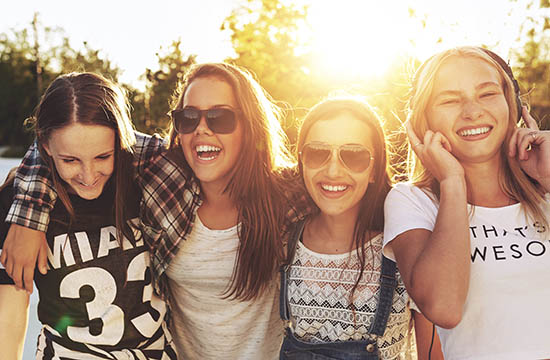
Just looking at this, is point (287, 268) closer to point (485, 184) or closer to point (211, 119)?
point (211, 119)

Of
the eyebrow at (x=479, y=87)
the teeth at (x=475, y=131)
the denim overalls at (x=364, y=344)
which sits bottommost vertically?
the denim overalls at (x=364, y=344)

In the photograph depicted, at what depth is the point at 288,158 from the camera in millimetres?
3404

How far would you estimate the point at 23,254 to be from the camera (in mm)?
2355

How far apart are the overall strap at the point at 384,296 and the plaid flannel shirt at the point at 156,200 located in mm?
535

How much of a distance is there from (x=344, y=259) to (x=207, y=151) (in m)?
0.93

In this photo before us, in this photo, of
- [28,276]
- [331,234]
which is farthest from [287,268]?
[28,276]

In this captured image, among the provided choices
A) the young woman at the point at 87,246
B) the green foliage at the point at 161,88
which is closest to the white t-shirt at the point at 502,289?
the young woman at the point at 87,246

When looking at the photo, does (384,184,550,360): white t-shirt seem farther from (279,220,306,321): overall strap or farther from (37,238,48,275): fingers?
(37,238,48,275): fingers

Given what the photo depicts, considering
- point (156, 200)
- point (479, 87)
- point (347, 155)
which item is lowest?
point (156, 200)

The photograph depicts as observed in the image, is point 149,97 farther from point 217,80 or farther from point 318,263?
point 318,263

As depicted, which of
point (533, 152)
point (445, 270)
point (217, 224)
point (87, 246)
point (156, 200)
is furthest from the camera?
point (217, 224)

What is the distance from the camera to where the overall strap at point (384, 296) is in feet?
7.79

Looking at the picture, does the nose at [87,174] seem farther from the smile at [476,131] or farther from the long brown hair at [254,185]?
the smile at [476,131]

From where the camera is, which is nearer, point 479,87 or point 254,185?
point 479,87
